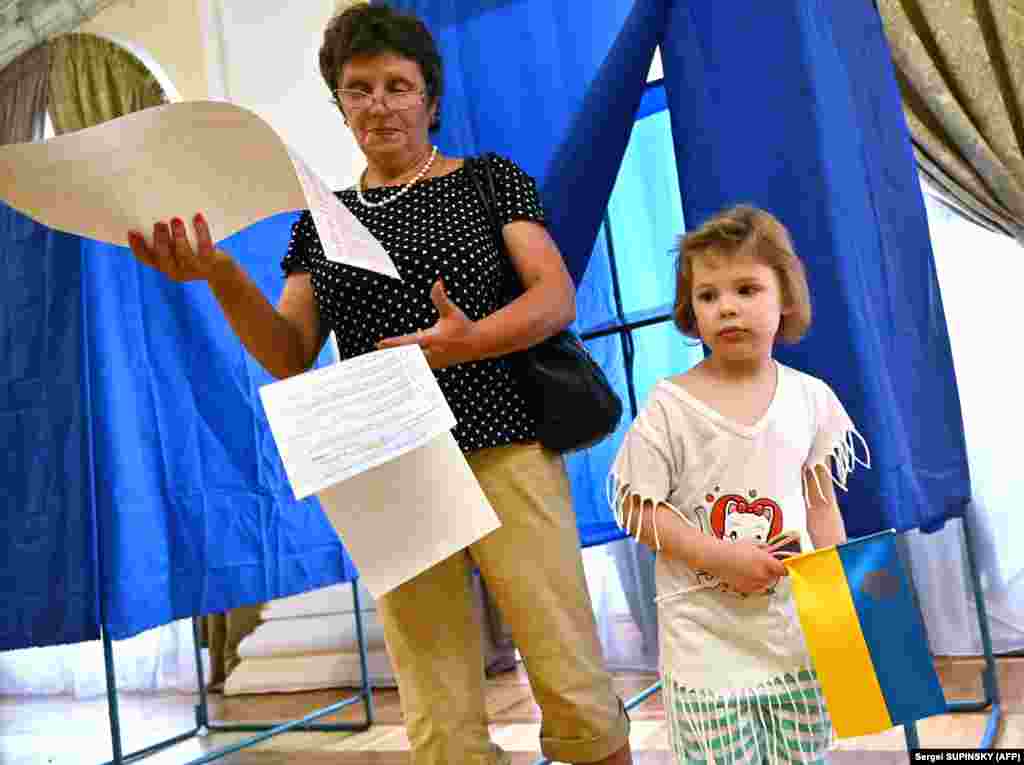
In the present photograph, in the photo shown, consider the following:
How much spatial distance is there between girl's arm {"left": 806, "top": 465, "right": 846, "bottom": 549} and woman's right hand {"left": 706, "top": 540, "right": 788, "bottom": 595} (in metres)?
0.12

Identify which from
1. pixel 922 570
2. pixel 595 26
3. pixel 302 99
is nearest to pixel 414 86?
pixel 595 26

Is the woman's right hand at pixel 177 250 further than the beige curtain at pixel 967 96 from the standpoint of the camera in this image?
No

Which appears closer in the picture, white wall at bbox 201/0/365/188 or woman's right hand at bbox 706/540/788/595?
woman's right hand at bbox 706/540/788/595

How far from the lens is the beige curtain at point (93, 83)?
4051 millimetres

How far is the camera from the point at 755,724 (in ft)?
3.45

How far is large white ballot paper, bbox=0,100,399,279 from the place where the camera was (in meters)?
0.92

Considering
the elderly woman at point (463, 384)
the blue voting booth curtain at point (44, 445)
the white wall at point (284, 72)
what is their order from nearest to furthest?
the elderly woman at point (463, 384), the blue voting booth curtain at point (44, 445), the white wall at point (284, 72)

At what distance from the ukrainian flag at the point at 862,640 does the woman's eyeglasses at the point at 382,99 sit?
67 centimetres

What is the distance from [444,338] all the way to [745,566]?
392 millimetres

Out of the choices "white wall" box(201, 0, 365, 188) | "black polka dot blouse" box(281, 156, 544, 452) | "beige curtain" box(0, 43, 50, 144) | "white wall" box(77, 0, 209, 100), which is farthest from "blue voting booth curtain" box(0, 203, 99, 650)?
"beige curtain" box(0, 43, 50, 144)

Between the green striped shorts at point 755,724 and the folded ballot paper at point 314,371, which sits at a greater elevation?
the folded ballot paper at point 314,371

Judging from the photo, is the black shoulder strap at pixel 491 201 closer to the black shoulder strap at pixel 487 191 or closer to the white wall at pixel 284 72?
the black shoulder strap at pixel 487 191

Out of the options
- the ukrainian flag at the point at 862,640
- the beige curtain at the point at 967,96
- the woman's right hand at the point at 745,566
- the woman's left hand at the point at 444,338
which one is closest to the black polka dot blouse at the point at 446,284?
the woman's left hand at the point at 444,338

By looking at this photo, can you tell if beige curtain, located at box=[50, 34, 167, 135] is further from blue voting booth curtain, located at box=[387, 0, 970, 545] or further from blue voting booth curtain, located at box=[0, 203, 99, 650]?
blue voting booth curtain, located at box=[387, 0, 970, 545]
